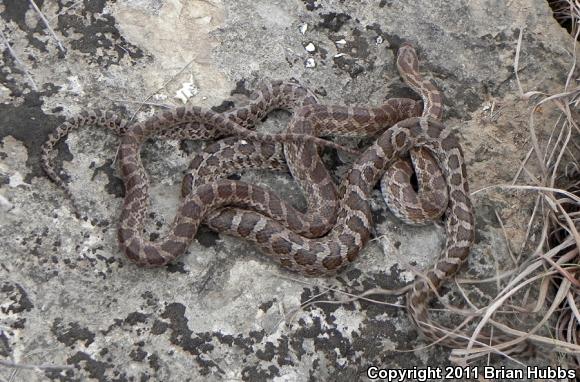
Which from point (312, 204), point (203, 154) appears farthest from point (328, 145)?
point (203, 154)

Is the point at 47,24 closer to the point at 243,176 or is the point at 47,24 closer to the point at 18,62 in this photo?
the point at 18,62

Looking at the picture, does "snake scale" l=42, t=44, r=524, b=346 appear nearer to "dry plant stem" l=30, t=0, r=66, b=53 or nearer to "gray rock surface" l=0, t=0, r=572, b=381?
"gray rock surface" l=0, t=0, r=572, b=381

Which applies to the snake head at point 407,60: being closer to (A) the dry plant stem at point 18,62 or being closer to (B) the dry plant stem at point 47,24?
(B) the dry plant stem at point 47,24

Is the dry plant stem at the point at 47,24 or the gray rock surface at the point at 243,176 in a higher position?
the dry plant stem at the point at 47,24

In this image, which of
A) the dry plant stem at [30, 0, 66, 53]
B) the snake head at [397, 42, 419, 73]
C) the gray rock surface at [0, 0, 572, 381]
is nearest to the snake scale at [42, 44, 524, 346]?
the snake head at [397, 42, 419, 73]

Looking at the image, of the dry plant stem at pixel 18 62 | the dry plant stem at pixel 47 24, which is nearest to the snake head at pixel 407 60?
the dry plant stem at pixel 47 24

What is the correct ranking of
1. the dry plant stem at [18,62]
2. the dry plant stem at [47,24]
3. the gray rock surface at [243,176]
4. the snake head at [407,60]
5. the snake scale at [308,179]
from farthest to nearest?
the snake head at [407,60]
the dry plant stem at [47,24]
the dry plant stem at [18,62]
the snake scale at [308,179]
the gray rock surface at [243,176]
